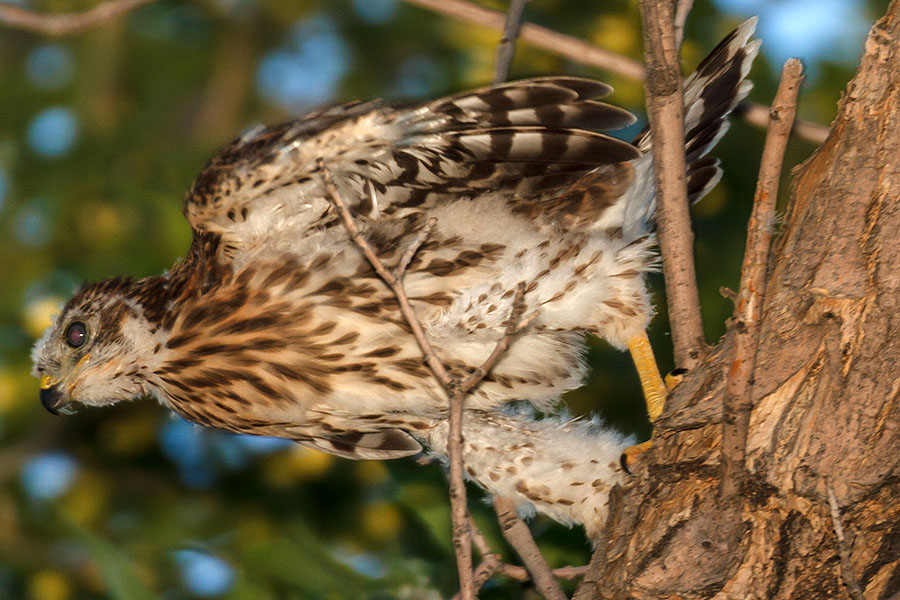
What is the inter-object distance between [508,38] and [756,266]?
1.79 m

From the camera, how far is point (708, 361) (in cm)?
286

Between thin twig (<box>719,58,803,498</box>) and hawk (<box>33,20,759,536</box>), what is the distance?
1.16m

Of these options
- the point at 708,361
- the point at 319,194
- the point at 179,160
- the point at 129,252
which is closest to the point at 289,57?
the point at 179,160

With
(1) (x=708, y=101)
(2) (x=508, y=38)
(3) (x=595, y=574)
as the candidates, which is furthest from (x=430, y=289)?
(3) (x=595, y=574)

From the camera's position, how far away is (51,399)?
14.5ft

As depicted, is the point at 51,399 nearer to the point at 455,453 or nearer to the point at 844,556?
the point at 455,453

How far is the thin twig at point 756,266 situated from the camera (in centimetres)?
247

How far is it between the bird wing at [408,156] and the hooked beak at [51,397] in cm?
105

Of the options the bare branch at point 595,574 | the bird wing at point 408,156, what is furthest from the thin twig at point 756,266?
the bird wing at point 408,156

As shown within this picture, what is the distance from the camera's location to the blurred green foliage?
14.1ft

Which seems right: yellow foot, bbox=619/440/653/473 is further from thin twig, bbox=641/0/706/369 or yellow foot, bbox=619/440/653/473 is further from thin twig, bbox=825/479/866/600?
thin twig, bbox=825/479/866/600

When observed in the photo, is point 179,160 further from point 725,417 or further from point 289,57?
point 725,417

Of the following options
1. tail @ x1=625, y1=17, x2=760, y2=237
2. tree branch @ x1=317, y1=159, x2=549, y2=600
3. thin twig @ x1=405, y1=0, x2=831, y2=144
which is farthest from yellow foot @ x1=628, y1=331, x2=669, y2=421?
tree branch @ x1=317, y1=159, x2=549, y2=600

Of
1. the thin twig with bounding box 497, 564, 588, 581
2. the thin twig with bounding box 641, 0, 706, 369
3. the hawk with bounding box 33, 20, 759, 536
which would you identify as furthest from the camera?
the hawk with bounding box 33, 20, 759, 536
